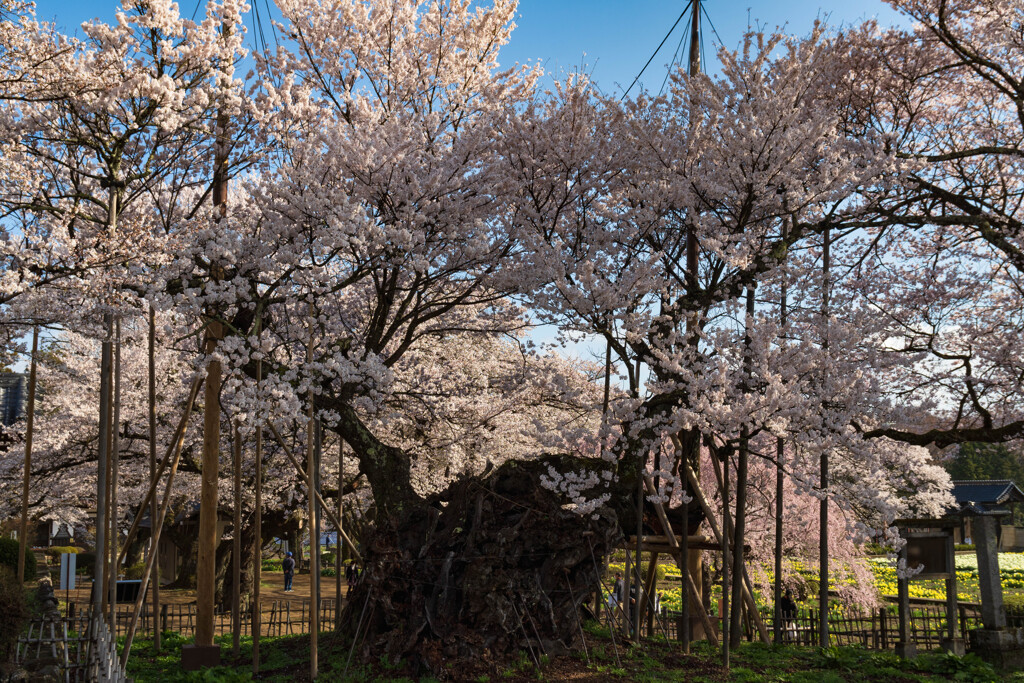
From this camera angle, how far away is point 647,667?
934 centimetres

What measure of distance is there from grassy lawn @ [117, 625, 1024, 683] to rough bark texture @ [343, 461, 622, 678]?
279mm

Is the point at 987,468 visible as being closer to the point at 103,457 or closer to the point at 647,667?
the point at 647,667

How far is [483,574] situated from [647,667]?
7.32ft

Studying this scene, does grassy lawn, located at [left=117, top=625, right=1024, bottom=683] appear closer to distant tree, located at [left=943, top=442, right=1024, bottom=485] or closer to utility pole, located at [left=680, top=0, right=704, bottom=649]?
utility pole, located at [left=680, top=0, right=704, bottom=649]

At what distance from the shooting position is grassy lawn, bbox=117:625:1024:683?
9031 mm

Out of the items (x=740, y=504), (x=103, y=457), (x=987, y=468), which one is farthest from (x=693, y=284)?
(x=987, y=468)

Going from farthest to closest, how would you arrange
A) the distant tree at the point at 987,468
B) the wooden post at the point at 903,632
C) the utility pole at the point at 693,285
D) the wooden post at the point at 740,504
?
the distant tree at the point at 987,468, the wooden post at the point at 903,632, the utility pole at the point at 693,285, the wooden post at the point at 740,504

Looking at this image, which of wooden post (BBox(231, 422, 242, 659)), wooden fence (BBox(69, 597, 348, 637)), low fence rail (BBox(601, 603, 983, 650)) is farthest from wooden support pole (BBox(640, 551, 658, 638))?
wooden fence (BBox(69, 597, 348, 637))

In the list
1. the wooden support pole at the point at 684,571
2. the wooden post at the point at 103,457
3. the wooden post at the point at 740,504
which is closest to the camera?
the wooden post at the point at 103,457

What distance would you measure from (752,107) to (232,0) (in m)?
7.53

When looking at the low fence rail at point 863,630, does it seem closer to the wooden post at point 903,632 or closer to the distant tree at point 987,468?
the wooden post at point 903,632

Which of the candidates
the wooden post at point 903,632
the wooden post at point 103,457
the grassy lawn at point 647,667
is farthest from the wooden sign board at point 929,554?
the wooden post at point 103,457

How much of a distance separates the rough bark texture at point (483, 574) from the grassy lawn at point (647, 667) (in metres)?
0.28

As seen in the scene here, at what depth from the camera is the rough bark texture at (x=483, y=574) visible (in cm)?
935
